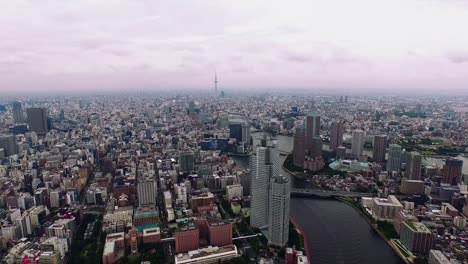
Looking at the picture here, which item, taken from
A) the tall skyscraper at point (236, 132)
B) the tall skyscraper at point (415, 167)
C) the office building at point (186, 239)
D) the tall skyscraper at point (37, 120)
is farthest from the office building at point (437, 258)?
the tall skyscraper at point (37, 120)

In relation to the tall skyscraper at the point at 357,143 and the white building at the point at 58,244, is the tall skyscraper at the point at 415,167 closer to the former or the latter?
the tall skyscraper at the point at 357,143

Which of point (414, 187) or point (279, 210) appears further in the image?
point (414, 187)

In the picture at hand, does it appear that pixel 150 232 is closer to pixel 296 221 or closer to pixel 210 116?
pixel 296 221

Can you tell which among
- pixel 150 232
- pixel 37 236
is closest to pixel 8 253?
pixel 37 236

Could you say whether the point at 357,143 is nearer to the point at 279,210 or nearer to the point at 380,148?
the point at 380,148

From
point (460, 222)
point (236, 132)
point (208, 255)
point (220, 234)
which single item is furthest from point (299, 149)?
point (208, 255)

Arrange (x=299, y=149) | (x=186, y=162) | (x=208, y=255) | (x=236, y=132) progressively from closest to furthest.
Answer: (x=208, y=255) → (x=186, y=162) → (x=299, y=149) → (x=236, y=132)

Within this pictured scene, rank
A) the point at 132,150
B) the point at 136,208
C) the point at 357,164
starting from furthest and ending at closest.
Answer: the point at 132,150 → the point at 357,164 → the point at 136,208
